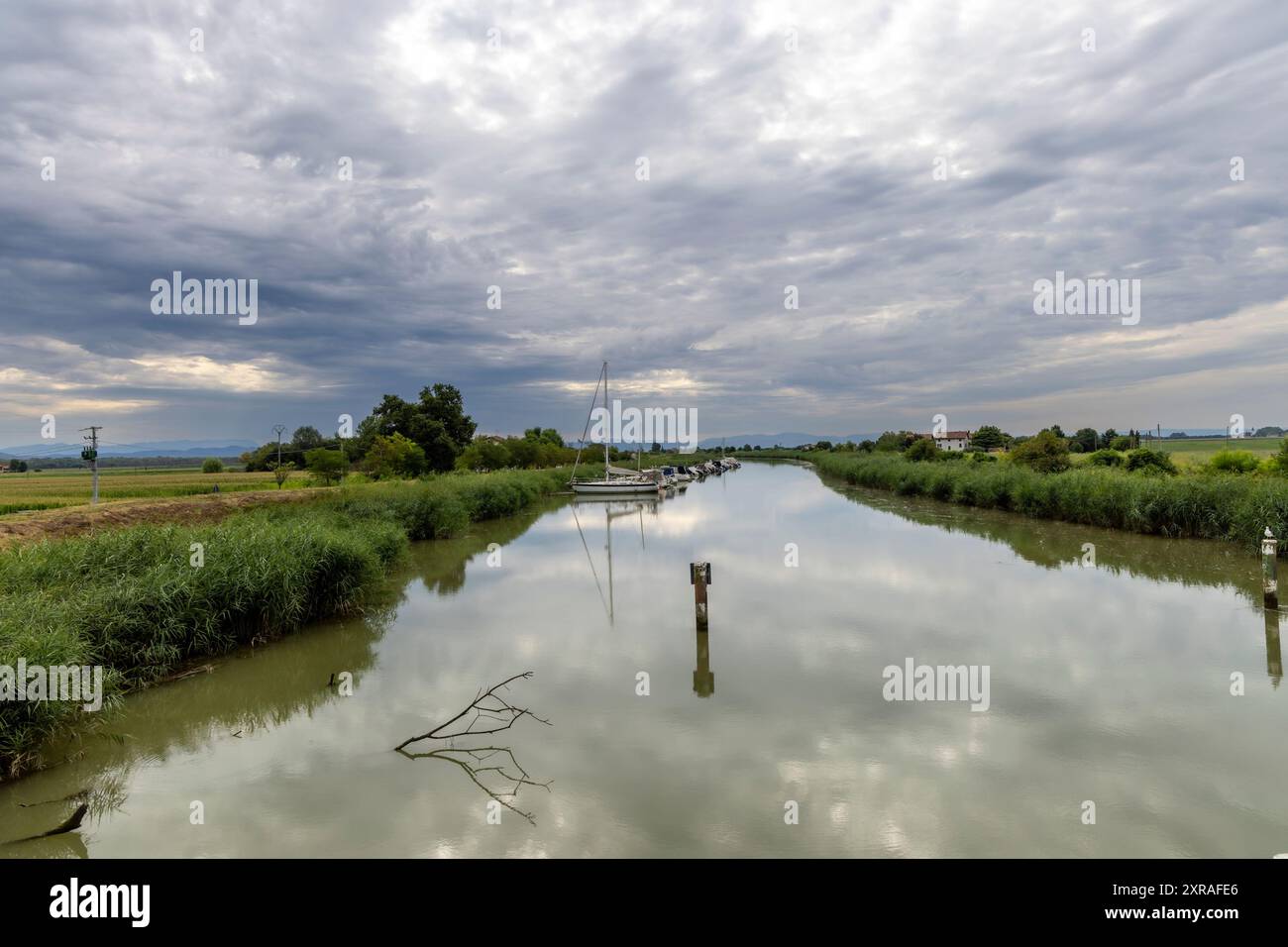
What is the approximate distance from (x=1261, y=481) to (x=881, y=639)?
578 inches

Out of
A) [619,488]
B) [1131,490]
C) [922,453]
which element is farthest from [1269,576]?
[922,453]

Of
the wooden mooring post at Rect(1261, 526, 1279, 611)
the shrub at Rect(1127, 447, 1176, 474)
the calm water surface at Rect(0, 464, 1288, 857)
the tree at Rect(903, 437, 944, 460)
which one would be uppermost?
the tree at Rect(903, 437, 944, 460)

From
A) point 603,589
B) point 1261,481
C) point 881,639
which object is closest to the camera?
point 881,639

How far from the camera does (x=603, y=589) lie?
13.4 meters

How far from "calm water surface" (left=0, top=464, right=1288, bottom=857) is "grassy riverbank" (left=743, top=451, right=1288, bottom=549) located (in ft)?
12.1

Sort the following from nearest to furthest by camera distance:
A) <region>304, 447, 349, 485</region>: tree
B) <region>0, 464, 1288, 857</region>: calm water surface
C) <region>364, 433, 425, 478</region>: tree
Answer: <region>0, 464, 1288, 857</region>: calm water surface → <region>304, 447, 349, 485</region>: tree → <region>364, 433, 425, 478</region>: tree

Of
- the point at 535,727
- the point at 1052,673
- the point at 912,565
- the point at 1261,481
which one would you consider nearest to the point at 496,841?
the point at 535,727

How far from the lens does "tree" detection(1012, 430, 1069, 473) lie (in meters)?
29.5

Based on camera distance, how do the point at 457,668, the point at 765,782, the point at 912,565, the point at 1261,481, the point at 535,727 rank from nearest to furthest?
the point at 765,782 → the point at 535,727 → the point at 457,668 → the point at 912,565 → the point at 1261,481

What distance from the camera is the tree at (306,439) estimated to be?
75275 mm

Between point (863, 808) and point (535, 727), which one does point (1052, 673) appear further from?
point (535, 727)

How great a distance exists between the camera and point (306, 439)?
8031 centimetres

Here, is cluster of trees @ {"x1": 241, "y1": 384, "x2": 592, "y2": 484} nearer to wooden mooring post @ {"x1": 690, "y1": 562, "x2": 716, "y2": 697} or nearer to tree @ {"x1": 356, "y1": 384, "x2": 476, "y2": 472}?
tree @ {"x1": 356, "y1": 384, "x2": 476, "y2": 472}

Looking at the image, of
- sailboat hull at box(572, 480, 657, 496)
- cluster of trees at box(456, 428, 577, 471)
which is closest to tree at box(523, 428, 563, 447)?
cluster of trees at box(456, 428, 577, 471)
